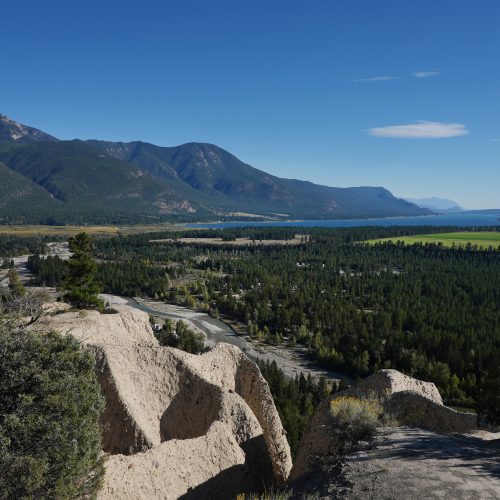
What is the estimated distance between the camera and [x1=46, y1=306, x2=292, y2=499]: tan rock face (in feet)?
64.0

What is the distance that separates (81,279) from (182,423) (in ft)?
145

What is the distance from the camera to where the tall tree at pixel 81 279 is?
210 ft

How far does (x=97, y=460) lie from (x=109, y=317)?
19.5m

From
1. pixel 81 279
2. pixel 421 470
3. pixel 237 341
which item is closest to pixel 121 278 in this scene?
pixel 237 341

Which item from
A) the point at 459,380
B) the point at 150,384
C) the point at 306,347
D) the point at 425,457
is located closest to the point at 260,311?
the point at 306,347

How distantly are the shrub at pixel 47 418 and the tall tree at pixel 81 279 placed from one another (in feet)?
156

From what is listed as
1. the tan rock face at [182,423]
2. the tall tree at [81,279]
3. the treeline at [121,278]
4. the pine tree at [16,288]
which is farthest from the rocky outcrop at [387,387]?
the treeline at [121,278]

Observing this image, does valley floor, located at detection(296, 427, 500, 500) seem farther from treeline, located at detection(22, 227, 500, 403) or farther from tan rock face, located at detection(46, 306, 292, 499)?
treeline, located at detection(22, 227, 500, 403)

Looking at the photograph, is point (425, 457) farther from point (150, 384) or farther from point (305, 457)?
point (150, 384)

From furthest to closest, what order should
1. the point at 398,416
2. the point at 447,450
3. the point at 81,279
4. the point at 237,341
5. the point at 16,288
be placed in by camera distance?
the point at 237,341 < the point at 16,288 < the point at 81,279 < the point at 398,416 < the point at 447,450

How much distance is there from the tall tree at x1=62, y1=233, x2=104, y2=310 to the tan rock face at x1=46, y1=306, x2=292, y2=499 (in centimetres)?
3336

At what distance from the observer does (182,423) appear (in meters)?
26.9

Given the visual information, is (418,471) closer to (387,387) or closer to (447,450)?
(447,450)

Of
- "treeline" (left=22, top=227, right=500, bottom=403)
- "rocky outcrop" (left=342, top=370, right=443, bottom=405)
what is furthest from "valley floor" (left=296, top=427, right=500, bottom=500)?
"treeline" (left=22, top=227, right=500, bottom=403)
